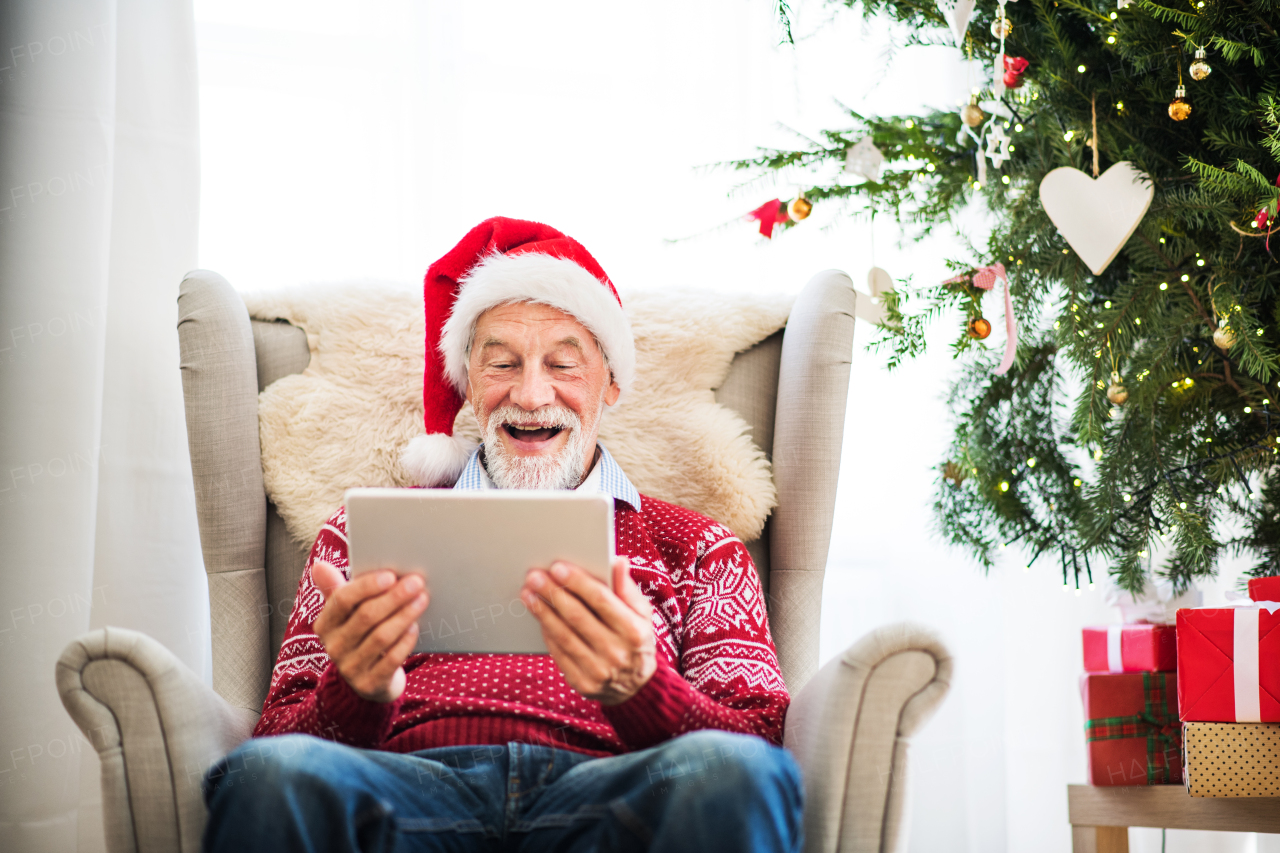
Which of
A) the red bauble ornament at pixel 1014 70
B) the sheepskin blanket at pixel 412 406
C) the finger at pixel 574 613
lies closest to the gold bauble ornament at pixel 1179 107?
the red bauble ornament at pixel 1014 70

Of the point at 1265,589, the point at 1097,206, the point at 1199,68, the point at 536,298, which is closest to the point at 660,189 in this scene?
the point at 536,298

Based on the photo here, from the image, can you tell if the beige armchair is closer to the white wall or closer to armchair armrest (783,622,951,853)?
armchair armrest (783,622,951,853)

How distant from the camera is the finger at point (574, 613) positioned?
2.80 feet

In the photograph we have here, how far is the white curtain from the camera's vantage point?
1.60 meters

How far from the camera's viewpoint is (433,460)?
4.60ft

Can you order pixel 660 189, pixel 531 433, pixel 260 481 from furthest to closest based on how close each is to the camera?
pixel 660 189 → pixel 260 481 → pixel 531 433

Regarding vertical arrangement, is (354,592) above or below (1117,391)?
below

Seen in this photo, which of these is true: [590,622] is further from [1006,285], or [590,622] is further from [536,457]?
[1006,285]

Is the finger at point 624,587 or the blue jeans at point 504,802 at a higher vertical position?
the finger at point 624,587

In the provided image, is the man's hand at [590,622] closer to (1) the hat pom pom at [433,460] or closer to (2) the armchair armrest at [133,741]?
(2) the armchair armrest at [133,741]

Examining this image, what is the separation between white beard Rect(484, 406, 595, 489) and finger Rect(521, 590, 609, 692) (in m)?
0.46

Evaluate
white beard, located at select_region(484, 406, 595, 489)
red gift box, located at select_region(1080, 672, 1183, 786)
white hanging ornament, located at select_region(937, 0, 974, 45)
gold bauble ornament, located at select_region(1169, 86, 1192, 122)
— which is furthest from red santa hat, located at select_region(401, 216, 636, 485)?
red gift box, located at select_region(1080, 672, 1183, 786)

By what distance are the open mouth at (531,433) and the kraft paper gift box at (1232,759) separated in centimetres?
99

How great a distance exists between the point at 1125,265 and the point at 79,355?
1.78m
